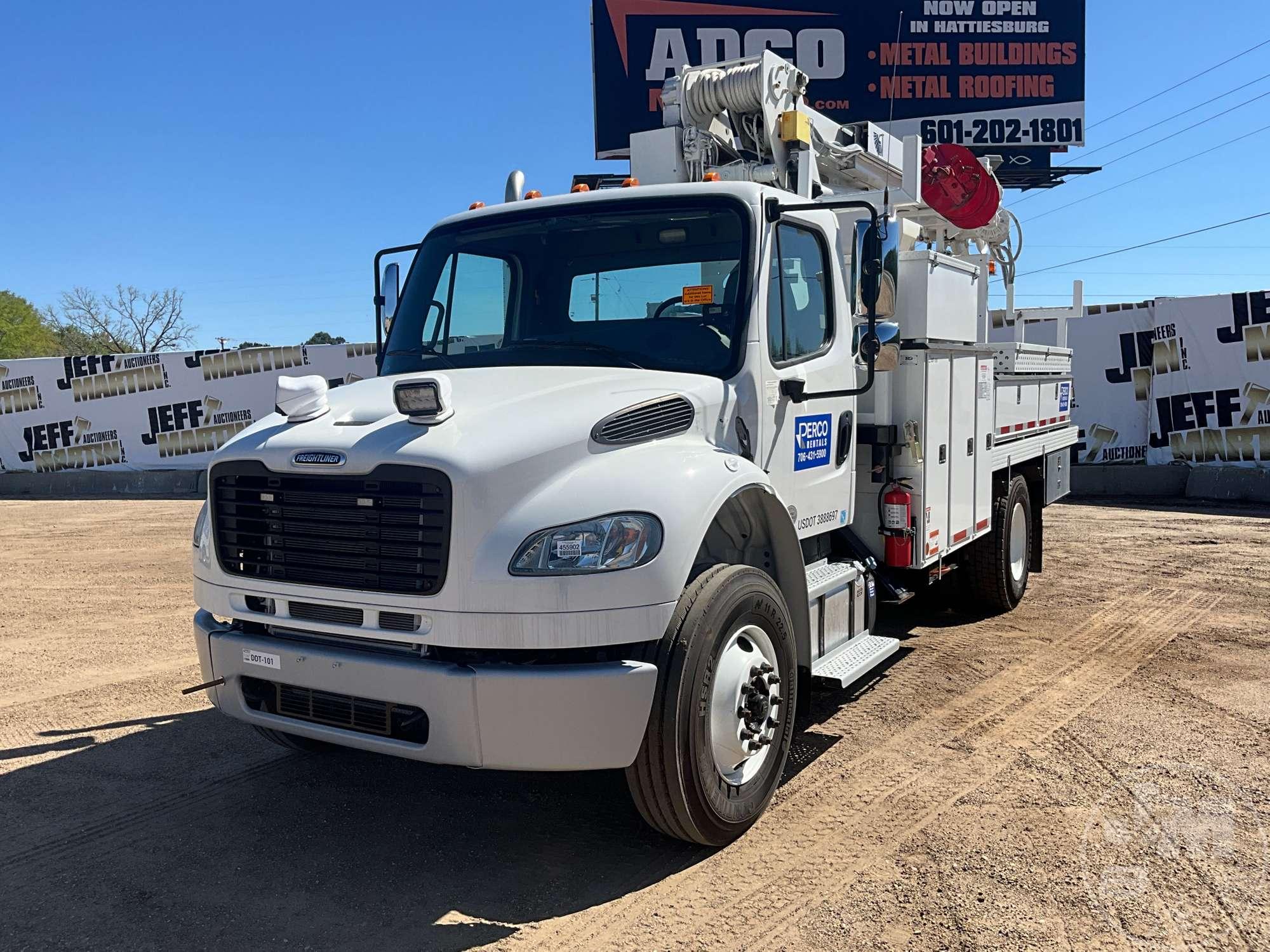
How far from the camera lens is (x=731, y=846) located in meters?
3.92

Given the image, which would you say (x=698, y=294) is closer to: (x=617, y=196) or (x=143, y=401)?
(x=617, y=196)

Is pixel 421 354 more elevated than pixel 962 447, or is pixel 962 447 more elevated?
pixel 421 354

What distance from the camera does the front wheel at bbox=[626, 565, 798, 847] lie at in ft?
11.4

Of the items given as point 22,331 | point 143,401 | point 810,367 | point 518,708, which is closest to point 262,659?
point 518,708

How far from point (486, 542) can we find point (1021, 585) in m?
5.99

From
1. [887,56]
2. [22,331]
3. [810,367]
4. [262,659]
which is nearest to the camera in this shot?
[262,659]

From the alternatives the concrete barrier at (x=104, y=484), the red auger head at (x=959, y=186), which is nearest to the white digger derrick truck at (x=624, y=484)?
the red auger head at (x=959, y=186)

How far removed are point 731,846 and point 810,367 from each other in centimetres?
213

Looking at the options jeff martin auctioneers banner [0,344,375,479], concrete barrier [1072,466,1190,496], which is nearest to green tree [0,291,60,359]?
jeff martin auctioneers banner [0,344,375,479]

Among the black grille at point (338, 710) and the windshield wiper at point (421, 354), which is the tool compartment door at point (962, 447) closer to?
the windshield wiper at point (421, 354)

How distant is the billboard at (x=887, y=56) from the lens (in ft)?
79.7

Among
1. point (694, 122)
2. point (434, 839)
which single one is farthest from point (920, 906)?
point (694, 122)

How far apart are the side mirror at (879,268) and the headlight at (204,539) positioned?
2.87 m

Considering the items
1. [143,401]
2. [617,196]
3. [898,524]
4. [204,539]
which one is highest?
[617,196]
